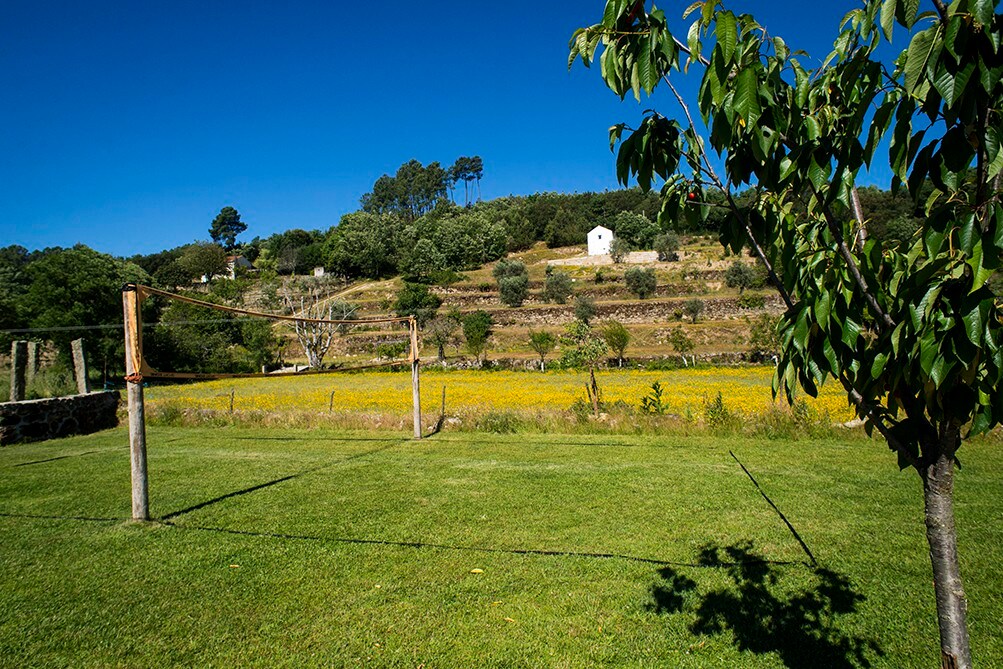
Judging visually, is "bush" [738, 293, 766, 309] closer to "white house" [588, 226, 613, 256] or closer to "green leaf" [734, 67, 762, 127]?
"white house" [588, 226, 613, 256]

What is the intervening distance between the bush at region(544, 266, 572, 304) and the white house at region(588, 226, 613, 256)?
25.0m

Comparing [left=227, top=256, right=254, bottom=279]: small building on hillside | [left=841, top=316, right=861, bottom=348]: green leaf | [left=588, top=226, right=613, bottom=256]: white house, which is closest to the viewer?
[left=841, top=316, right=861, bottom=348]: green leaf

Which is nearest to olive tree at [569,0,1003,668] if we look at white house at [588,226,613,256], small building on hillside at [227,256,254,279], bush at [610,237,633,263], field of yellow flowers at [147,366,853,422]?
field of yellow flowers at [147,366,853,422]

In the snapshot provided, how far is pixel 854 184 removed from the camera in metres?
1.88

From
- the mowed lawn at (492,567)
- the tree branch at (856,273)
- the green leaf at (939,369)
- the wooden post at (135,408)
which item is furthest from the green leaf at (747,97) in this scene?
the wooden post at (135,408)

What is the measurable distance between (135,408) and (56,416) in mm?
9630

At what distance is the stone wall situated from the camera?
1238cm

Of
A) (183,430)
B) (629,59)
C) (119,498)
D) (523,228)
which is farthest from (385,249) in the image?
(629,59)

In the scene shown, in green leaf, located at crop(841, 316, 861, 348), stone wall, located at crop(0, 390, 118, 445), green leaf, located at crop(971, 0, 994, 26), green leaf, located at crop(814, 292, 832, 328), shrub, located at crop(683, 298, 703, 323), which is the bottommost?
stone wall, located at crop(0, 390, 118, 445)

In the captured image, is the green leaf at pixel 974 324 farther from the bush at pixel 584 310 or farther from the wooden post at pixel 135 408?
the bush at pixel 584 310

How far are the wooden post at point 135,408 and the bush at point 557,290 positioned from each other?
5250 centimetres

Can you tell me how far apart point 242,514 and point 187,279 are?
99545mm

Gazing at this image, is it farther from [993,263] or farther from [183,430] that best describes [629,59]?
[183,430]

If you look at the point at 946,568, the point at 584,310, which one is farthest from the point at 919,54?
the point at 584,310
